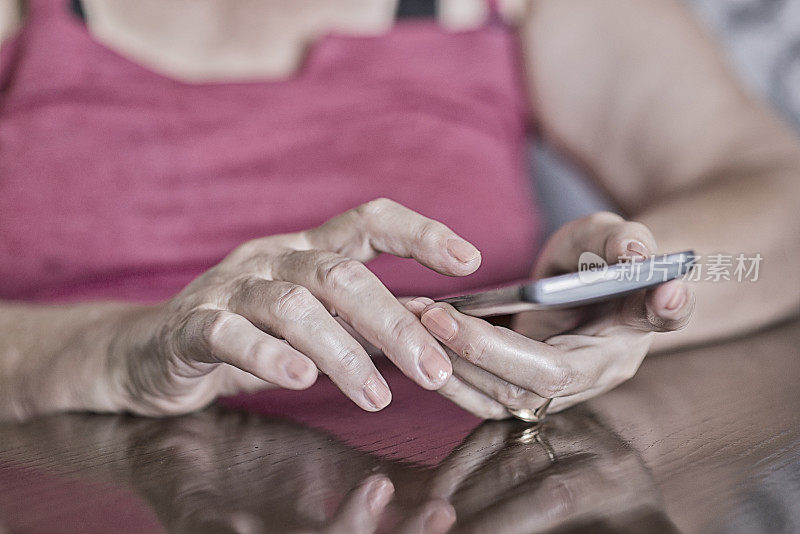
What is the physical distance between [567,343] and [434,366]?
0.25 feet

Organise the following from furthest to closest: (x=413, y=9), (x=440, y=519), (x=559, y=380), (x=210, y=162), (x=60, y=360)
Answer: (x=413, y=9) < (x=210, y=162) < (x=60, y=360) < (x=559, y=380) < (x=440, y=519)

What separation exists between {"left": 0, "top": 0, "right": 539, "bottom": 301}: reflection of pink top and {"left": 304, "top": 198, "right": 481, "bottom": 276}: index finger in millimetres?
256

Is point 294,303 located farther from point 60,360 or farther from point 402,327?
point 60,360

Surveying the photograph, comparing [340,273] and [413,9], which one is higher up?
[413,9]

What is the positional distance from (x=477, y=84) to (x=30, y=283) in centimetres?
51

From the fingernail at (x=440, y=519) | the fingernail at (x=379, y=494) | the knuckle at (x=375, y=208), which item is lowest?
the fingernail at (x=379, y=494)

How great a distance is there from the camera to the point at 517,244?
0.78 metres

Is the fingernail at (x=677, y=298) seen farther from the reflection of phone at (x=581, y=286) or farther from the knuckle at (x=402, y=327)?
the knuckle at (x=402, y=327)

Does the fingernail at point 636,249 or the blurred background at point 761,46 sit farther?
the blurred background at point 761,46

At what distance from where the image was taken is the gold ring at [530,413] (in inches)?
15.5

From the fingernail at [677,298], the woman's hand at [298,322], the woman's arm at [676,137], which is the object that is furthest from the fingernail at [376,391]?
the woman's arm at [676,137]

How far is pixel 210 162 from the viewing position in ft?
2.37

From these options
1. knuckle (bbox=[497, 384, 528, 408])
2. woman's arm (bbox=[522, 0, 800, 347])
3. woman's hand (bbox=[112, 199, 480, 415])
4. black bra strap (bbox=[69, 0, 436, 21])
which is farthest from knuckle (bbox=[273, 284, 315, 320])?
black bra strap (bbox=[69, 0, 436, 21])

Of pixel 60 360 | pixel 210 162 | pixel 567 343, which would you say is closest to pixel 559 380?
pixel 567 343
